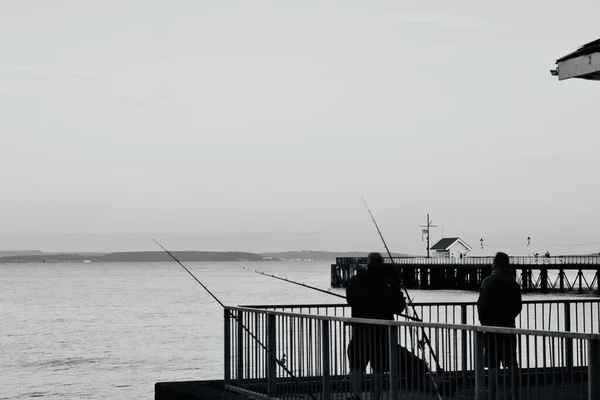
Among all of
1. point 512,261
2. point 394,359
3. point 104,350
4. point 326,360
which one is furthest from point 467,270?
point 394,359

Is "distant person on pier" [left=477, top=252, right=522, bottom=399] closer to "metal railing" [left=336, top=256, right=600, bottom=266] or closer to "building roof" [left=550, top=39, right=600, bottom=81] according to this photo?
"building roof" [left=550, top=39, right=600, bottom=81]

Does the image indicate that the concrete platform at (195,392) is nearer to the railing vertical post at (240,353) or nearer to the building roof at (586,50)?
the railing vertical post at (240,353)

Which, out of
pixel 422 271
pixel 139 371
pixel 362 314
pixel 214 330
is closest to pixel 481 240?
pixel 422 271

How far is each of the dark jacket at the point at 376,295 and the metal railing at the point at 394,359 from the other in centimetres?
29

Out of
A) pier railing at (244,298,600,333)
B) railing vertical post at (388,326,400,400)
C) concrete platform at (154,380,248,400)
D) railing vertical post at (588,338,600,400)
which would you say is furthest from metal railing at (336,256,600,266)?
railing vertical post at (588,338,600,400)

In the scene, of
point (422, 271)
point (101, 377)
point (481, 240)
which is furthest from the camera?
point (481, 240)

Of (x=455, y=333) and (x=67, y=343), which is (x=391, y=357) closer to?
(x=455, y=333)

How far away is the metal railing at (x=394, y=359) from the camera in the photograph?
7113mm

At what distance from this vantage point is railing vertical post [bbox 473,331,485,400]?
24.7ft

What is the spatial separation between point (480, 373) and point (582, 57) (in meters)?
3.47

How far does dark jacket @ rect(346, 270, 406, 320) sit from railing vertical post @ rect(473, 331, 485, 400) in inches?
88.6

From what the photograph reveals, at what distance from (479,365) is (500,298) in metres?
2.74

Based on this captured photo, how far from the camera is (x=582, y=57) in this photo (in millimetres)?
9594

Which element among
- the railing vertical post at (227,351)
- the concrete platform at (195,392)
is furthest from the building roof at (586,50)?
the concrete platform at (195,392)
